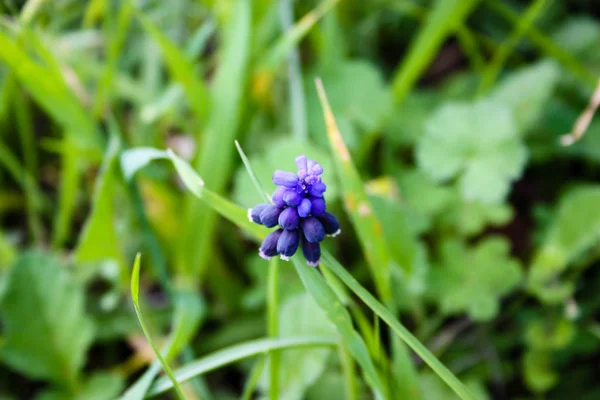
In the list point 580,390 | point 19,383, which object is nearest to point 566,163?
point 580,390

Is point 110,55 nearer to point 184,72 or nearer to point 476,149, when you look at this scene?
point 184,72

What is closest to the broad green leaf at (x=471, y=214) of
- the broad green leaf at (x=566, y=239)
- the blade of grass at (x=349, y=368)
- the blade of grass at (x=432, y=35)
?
the broad green leaf at (x=566, y=239)

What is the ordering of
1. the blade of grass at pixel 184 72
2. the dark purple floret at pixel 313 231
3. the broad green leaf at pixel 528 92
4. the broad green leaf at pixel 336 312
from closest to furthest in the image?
the dark purple floret at pixel 313 231, the broad green leaf at pixel 336 312, the blade of grass at pixel 184 72, the broad green leaf at pixel 528 92

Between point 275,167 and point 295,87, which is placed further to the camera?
point 295,87

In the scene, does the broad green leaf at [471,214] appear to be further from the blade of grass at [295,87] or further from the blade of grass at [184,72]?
the blade of grass at [184,72]

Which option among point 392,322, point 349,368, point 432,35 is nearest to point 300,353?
point 349,368

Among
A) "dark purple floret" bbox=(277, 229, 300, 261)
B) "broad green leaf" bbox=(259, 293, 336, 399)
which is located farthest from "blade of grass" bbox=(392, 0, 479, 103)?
"dark purple floret" bbox=(277, 229, 300, 261)

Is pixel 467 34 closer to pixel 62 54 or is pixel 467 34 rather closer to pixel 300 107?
pixel 300 107
